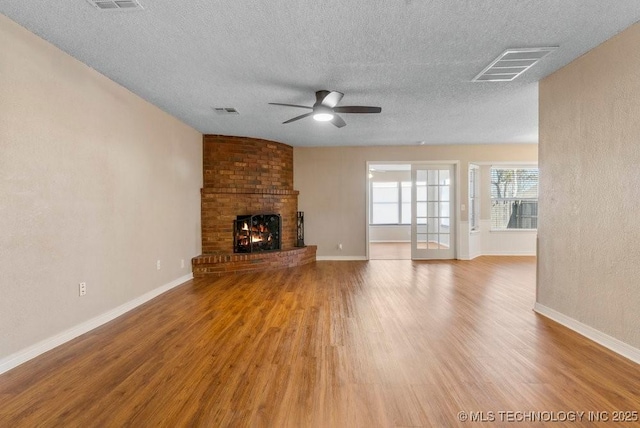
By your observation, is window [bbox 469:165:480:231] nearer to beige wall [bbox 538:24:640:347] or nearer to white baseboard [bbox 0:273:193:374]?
beige wall [bbox 538:24:640:347]

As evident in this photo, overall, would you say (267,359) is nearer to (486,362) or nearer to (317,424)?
(317,424)

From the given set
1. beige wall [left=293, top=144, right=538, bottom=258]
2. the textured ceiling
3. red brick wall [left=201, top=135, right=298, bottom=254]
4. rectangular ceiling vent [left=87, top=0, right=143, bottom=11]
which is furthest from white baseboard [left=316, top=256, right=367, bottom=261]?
rectangular ceiling vent [left=87, top=0, right=143, bottom=11]

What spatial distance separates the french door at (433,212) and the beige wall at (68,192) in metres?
5.06

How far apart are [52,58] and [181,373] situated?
2726mm

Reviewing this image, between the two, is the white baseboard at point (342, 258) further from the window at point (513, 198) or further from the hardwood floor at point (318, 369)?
the window at point (513, 198)

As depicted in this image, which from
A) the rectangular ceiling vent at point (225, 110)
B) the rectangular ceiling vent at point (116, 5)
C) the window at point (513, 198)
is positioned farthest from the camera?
the window at point (513, 198)

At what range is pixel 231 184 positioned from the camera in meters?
5.53

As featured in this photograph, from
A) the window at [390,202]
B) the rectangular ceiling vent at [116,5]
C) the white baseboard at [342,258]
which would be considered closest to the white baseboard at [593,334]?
the white baseboard at [342,258]

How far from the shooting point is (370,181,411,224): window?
10.5 metres

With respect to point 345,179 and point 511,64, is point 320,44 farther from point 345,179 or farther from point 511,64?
point 345,179

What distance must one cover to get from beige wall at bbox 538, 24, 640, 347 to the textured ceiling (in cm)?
27

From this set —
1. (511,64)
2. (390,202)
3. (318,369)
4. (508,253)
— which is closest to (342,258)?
(508,253)

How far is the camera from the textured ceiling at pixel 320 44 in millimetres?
2051

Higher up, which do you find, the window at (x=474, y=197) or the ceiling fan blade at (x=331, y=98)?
the ceiling fan blade at (x=331, y=98)
